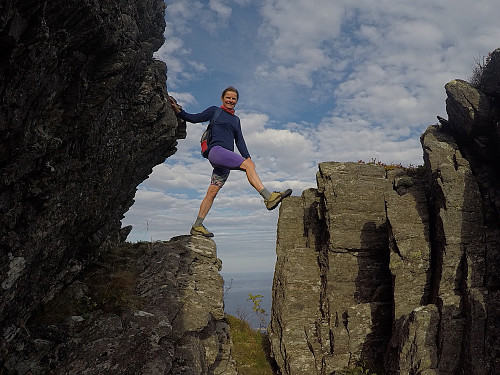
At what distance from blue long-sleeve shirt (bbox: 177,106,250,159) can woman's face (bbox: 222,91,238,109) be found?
1.37ft

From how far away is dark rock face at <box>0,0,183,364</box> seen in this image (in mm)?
4770

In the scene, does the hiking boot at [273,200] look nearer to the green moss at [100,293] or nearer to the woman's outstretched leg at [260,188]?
the woman's outstretched leg at [260,188]

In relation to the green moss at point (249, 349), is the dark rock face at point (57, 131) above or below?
above

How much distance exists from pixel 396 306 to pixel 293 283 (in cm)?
603

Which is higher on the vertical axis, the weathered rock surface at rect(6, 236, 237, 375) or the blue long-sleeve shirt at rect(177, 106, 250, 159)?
the blue long-sleeve shirt at rect(177, 106, 250, 159)

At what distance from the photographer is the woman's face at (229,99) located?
1440cm

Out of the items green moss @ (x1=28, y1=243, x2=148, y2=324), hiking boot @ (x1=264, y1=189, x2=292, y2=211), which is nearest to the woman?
hiking boot @ (x1=264, y1=189, x2=292, y2=211)

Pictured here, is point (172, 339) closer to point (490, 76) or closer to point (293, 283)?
point (293, 283)

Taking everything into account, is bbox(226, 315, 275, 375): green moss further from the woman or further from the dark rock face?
the dark rock face

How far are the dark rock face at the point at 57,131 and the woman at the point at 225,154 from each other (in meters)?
3.52

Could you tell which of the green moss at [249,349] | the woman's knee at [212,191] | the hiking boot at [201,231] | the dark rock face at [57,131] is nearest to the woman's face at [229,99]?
the woman's knee at [212,191]

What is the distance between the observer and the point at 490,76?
15.9 metres

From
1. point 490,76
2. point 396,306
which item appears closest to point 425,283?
point 396,306

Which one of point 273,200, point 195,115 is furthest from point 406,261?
point 195,115
